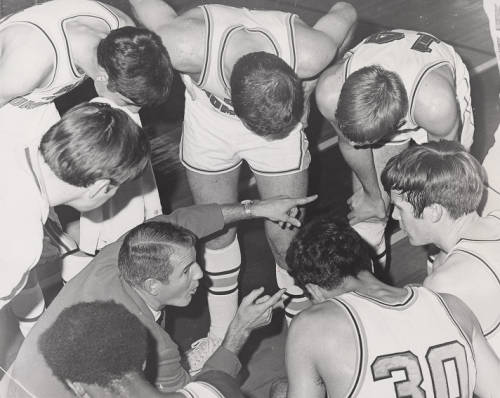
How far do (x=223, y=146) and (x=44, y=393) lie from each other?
142 centimetres

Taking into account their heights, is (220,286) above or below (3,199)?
below

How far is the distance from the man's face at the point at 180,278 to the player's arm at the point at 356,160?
981mm

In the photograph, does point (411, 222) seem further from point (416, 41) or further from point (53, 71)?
point (53, 71)

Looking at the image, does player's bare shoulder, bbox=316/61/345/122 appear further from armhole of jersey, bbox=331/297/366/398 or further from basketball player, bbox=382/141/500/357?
armhole of jersey, bbox=331/297/366/398

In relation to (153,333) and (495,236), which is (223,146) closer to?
(153,333)

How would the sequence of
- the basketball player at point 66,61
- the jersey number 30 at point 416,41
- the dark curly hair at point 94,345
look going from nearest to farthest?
the dark curly hair at point 94,345, the basketball player at point 66,61, the jersey number 30 at point 416,41

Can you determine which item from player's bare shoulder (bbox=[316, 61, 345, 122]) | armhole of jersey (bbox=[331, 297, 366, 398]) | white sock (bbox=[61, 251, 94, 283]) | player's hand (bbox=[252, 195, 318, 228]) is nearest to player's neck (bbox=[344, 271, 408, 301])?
armhole of jersey (bbox=[331, 297, 366, 398])

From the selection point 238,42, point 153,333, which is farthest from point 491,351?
point 238,42

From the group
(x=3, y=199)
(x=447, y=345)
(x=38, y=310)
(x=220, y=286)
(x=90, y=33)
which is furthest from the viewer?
(x=220, y=286)

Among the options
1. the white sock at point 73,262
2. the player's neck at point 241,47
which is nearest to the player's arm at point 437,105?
the player's neck at point 241,47

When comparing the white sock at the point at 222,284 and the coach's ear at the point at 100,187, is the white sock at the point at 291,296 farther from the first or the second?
the coach's ear at the point at 100,187

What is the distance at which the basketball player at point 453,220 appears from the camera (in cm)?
232

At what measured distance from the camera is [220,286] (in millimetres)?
3459

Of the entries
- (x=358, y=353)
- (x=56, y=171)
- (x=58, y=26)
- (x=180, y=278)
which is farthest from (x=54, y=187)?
(x=358, y=353)
